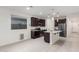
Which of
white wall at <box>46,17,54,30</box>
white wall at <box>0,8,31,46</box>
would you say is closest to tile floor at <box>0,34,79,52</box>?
white wall at <box>0,8,31,46</box>

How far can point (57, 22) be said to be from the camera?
35.0ft

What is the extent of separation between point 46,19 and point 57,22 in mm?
1634

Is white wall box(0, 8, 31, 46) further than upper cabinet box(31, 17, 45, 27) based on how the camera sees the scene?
No

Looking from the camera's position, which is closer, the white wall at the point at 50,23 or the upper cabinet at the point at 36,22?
the upper cabinet at the point at 36,22

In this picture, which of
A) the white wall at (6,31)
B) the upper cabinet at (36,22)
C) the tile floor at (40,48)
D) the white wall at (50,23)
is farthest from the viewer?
the white wall at (50,23)

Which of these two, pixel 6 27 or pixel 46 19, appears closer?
pixel 6 27

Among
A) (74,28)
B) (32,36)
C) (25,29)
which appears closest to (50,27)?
(32,36)

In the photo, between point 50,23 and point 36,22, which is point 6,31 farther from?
point 50,23

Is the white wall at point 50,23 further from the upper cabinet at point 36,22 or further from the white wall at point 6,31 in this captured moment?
the white wall at point 6,31

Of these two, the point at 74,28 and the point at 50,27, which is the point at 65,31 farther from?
the point at 74,28

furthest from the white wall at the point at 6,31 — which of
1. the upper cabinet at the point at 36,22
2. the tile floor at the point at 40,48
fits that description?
the upper cabinet at the point at 36,22

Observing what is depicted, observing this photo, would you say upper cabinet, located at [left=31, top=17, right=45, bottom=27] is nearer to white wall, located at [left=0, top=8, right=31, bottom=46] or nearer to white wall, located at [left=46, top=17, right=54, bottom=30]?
white wall, located at [left=46, top=17, right=54, bottom=30]
